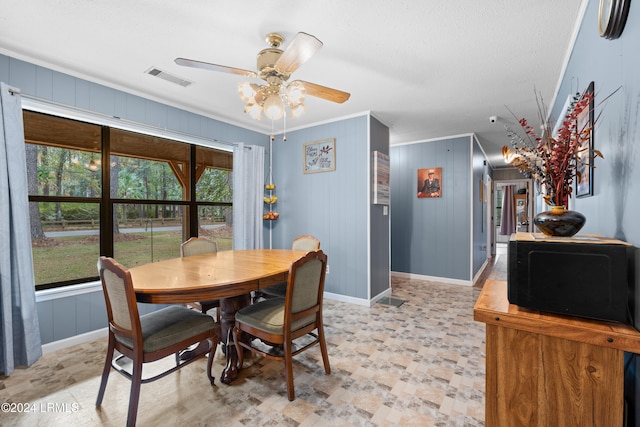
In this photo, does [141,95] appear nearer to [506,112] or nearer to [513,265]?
[513,265]

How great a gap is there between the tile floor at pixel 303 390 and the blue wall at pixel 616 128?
4.17ft

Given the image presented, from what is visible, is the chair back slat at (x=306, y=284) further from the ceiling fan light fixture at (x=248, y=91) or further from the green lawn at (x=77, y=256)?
the green lawn at (x=77, y=256)

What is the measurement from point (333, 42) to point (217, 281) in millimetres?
1853

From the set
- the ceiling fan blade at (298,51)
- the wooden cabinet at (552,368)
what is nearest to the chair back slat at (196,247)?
the ceiling fan blade at (298,51)

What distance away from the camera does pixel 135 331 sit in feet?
4.88

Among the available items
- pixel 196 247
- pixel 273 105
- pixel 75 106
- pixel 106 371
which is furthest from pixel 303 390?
pixel 75 106

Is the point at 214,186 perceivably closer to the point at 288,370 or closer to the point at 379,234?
the point at 379,234

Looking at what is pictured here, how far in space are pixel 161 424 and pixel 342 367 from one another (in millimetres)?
1200

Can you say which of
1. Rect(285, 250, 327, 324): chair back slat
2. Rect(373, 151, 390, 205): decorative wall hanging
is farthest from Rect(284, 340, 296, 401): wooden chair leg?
Rect(373, 151, 390, 205): decorative wall hanging

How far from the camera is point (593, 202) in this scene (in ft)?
4.88

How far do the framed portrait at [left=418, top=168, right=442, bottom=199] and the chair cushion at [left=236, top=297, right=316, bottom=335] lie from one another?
3.50m

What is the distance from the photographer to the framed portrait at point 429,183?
4.66 meters

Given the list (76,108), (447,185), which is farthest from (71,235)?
(447,185)

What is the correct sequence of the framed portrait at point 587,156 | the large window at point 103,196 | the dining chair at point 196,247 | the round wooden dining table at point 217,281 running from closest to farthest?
the framed portrait at point 587,156 → the round wooden dining table at point 217,281 → the large window at point 103,196 → the dining chair at point 196,247
